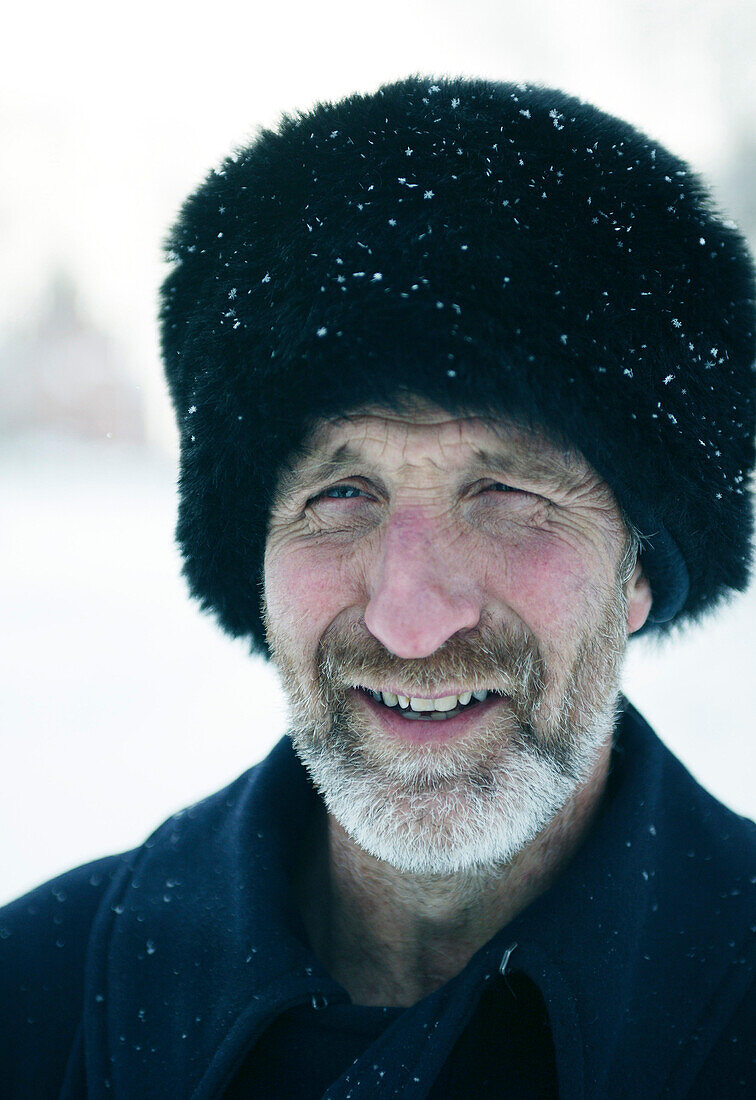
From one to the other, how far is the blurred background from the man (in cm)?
182

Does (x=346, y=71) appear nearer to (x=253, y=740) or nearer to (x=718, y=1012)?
(x=253, y=740)

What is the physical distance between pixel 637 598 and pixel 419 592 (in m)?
0.58

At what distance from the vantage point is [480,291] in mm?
1469

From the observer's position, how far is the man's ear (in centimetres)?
182

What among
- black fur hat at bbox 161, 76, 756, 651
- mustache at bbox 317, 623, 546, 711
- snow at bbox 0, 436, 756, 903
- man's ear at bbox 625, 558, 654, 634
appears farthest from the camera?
snow at bbox 0, 436, 756, 903

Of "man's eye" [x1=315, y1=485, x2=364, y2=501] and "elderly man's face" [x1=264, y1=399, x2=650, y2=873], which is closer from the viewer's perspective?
"elderly man's face" [x1=264, y1=399, x2=650, y2=873]

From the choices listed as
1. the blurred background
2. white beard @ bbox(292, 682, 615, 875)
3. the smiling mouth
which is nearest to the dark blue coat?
white beard @ bbox(292, 682, 615, 875)

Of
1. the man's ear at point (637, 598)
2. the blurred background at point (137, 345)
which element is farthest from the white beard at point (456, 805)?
the blurred background at point (137, 345)

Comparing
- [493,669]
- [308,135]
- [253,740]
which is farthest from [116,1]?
[493,669]

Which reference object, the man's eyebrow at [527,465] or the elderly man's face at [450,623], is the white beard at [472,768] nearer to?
the elderly man's face at [450,623]

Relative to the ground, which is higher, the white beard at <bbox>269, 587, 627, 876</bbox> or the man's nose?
the man's nose

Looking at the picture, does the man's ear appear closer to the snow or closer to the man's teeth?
the man's teeth

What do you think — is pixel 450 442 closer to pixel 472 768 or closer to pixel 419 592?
pixel 419 592

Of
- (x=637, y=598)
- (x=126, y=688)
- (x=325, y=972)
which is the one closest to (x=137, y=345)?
(x=126, y=688)
